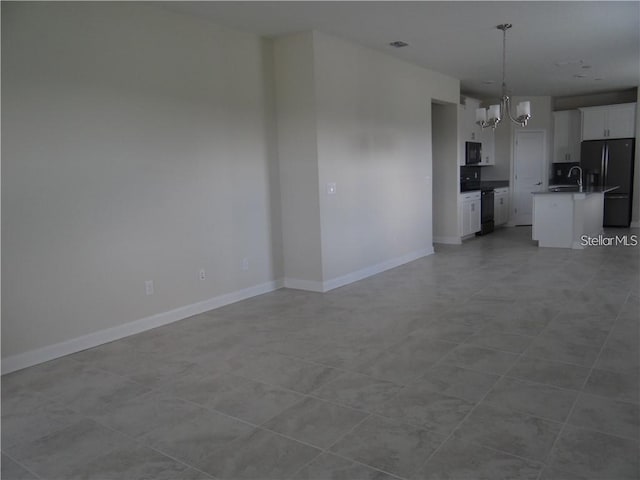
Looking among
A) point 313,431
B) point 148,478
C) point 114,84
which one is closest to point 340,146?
point 114,84

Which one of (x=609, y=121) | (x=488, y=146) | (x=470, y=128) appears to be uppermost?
(x=609, y=121)

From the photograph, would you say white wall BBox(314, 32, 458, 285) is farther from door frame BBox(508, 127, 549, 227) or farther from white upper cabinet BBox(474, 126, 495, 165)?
door frame BBox(508, 127, 549, 227)

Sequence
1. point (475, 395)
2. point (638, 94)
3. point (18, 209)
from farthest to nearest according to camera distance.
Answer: point (638, 94) < point (18, 209) < point (475, 395)

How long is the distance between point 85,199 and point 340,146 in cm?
281

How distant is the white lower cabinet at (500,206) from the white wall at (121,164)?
6157 mm

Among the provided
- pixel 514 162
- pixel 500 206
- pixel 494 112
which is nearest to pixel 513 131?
pixel 514 162

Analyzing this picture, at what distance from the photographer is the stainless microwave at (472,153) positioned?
28.8ft

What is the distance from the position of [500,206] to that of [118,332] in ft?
27.1

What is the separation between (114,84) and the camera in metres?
3.91

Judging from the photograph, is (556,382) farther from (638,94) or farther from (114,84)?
(638,94)

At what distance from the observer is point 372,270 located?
6.22 m

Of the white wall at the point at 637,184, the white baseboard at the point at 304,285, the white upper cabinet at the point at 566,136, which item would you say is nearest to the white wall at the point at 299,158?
the white baseboard at the point at 304,285

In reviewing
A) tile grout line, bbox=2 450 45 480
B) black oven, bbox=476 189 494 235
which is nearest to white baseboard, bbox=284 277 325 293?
tile grout line, bbox=2 450 45 480

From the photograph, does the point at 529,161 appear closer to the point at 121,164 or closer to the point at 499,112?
the point at 499,112
